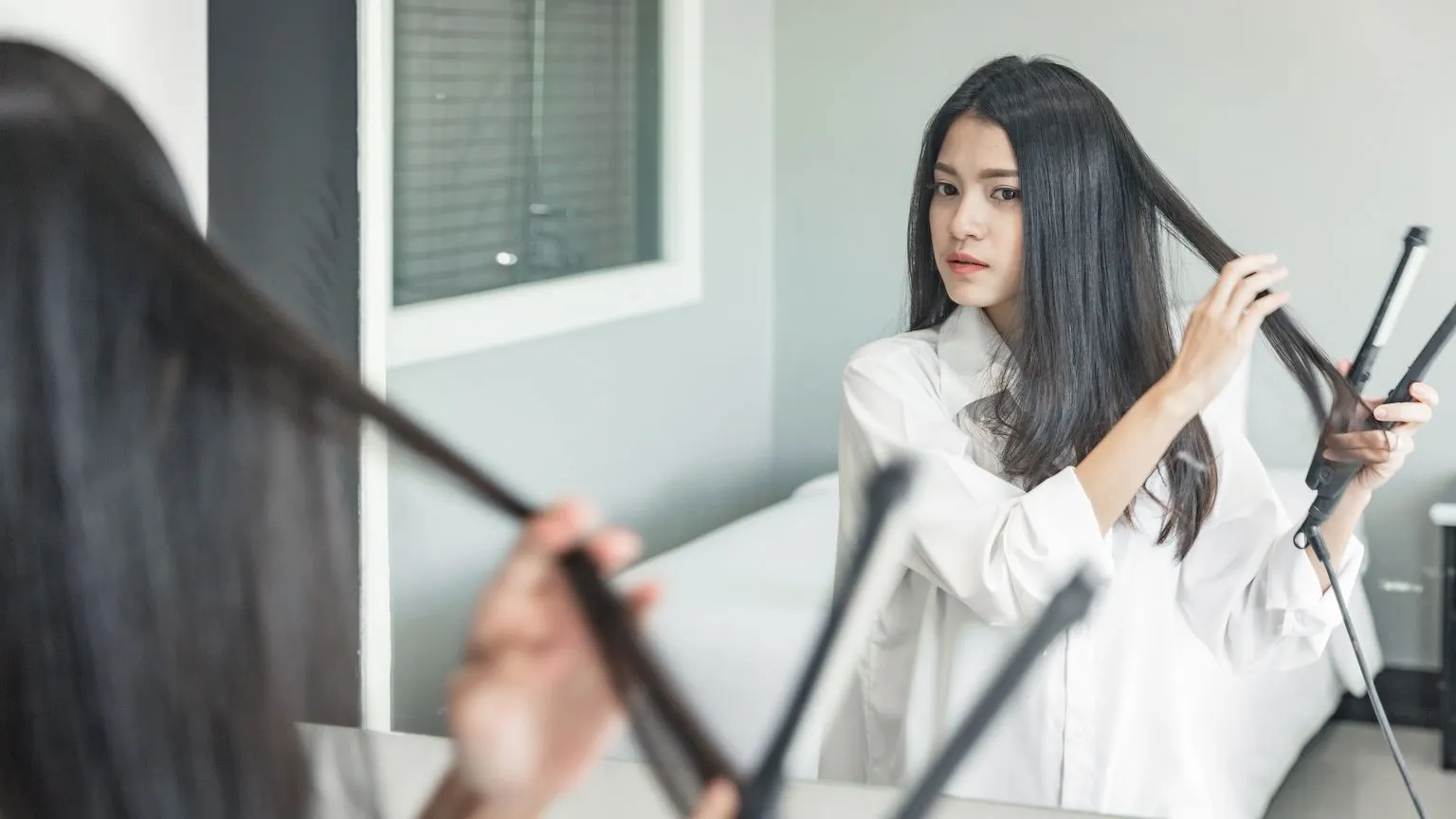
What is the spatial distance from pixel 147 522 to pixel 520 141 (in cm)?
77

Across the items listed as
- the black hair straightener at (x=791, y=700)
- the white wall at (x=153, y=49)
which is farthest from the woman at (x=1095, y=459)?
the black hair straightener at (x=791, y=700)

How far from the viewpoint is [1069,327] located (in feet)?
2.80

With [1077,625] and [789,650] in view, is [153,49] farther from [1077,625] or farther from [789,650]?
[1077,625]

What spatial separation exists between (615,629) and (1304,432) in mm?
714

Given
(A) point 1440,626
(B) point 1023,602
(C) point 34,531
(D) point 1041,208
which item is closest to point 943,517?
(B) point 1023,602

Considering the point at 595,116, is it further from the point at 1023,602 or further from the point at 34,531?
the point at 34,531

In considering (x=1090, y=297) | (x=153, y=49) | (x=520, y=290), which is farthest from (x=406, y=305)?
(x=1090, y=297)

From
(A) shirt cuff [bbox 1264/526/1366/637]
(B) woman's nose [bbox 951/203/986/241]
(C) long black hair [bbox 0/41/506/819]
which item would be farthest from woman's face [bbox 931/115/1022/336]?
(C) long black hair [bbox 0/41/506/819]

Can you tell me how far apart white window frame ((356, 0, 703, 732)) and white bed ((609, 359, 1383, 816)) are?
193mm

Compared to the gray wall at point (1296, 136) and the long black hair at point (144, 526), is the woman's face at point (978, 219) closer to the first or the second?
the gray wall at point (1296, 136)

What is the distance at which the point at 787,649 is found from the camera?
91 cm

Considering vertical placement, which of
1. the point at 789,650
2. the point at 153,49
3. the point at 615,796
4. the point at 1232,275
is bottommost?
the point at 615,796

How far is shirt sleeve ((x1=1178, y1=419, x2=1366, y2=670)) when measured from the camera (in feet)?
2.78

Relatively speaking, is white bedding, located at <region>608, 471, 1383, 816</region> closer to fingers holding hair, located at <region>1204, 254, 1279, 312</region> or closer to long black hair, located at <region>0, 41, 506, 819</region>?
fingers holding hair, located at <region>1204, 254, 1279, 312</region>
